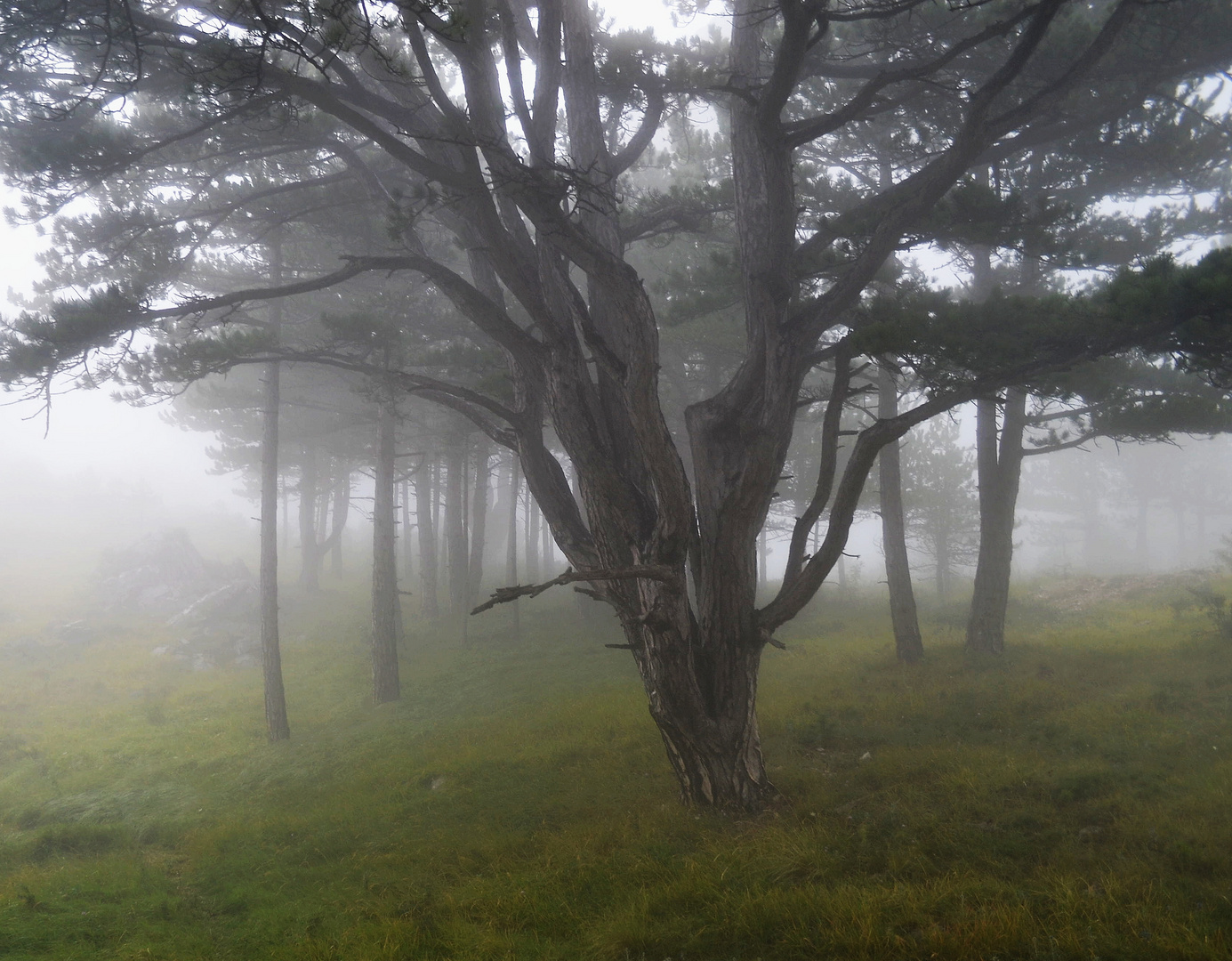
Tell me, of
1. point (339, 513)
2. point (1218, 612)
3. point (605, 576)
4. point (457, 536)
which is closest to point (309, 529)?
point (339, 513)

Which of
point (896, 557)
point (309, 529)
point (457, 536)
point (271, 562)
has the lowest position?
point (896, 557)

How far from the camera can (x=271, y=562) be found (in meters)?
13.4

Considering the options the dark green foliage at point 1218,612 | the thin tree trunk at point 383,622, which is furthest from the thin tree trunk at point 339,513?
the dark green foliage at point 1218,612

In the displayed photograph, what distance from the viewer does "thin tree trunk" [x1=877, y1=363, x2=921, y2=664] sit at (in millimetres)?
12359

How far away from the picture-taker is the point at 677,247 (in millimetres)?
16734

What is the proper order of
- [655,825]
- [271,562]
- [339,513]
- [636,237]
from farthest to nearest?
[339,513], [271,562], [636,237], [655,825]

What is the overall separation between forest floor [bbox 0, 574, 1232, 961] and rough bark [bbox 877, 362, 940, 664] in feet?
1.68

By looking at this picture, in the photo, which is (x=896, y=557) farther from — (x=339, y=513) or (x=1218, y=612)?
(x=339, y=513)

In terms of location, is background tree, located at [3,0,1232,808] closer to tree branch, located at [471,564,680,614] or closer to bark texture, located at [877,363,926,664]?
tree branch, located at [471,564,680,614]

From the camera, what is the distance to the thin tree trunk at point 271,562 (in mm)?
12766

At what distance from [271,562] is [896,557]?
12.0 m

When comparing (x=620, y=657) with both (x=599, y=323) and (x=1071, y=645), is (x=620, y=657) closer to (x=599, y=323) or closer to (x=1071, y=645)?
(x=1071, y=645)

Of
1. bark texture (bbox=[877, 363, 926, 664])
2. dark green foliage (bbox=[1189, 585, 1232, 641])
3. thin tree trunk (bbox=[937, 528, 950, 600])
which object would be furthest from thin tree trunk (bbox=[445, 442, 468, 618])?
dark green foliage (bbox=[1189, 585, 1232, 641])

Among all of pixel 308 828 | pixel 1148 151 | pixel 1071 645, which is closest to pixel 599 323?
pixel 308 828
